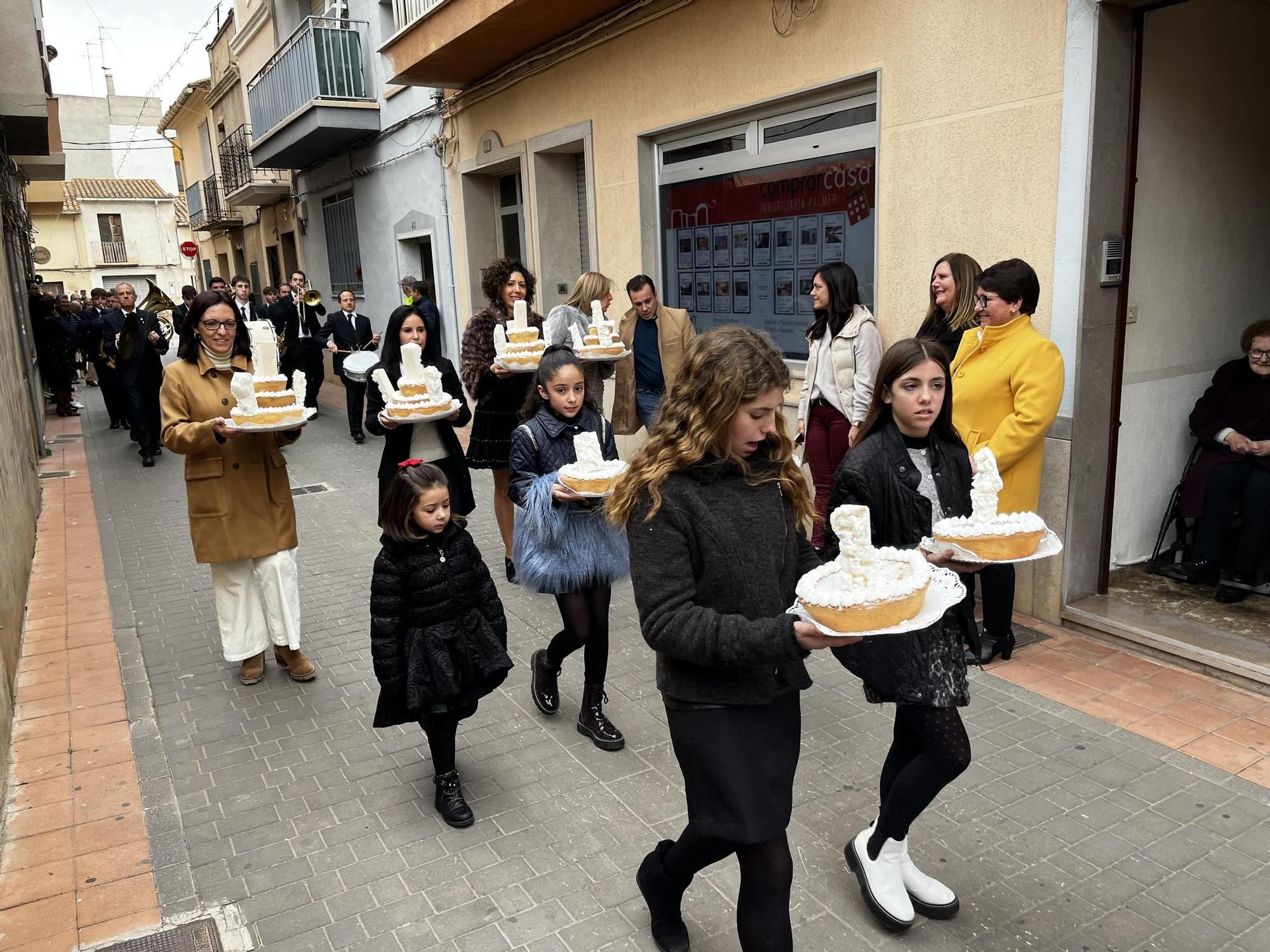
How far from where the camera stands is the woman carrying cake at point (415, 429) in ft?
19.2

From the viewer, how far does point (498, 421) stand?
6.66m

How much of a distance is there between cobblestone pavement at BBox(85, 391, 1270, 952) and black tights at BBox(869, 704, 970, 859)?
0.37 m

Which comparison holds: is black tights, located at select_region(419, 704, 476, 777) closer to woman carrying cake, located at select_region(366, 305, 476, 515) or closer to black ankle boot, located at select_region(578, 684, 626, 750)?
black ankle boot, located at select_region(578, 684, 626, 750)

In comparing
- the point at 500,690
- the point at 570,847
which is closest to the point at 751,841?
the point at 570,847

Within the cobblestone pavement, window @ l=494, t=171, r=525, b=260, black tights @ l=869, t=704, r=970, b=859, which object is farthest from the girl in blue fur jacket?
window @ l=494, t=171, r=525, b=260

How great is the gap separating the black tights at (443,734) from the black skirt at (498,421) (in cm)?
293

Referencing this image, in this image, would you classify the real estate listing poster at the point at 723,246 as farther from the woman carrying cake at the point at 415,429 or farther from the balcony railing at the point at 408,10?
the balcony railing at the point at 408,10

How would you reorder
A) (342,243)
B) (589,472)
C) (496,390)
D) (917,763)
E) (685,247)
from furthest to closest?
1. (342,243)
2. (685,247)
3. (496,390)
4. (589,472)
5. (917,763)

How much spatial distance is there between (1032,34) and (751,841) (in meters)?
4.85

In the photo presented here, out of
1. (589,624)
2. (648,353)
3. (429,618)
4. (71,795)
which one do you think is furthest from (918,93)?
(71,795)

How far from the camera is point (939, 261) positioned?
561 centimetres

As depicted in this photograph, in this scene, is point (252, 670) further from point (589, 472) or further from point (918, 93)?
point (918, 93)

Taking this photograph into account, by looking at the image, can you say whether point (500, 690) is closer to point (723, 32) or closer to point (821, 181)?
point (821, 181)

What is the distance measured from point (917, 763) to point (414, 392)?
3.64 metres
